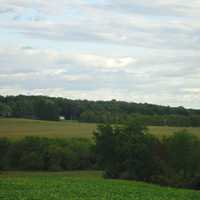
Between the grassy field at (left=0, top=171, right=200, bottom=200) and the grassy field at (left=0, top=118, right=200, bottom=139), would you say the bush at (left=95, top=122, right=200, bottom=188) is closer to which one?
the grassy field at (left=0, top=118, right=200, bottom=139)

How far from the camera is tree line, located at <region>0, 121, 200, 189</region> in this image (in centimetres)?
6725

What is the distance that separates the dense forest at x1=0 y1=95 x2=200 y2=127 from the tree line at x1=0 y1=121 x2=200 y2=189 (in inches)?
1717

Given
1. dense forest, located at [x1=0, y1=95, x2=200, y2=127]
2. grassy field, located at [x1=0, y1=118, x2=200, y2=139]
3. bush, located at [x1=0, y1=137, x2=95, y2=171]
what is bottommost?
bush, located at [x1=0, y1=137, x2=95, y2=171]

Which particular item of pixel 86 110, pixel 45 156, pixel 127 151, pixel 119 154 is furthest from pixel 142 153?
pixel 86 110

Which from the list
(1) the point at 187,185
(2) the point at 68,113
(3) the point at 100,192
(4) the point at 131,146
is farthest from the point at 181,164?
(2) the point at 68,113

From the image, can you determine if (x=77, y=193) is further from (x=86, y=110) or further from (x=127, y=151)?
(x=86, y=110)

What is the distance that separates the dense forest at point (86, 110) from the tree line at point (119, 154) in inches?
1717

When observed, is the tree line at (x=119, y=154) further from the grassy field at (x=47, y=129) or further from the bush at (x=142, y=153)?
the grassy field at (x=47, y=129)

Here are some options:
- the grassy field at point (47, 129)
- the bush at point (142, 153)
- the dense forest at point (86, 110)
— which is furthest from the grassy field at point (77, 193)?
the dense forest at point (86, 110)

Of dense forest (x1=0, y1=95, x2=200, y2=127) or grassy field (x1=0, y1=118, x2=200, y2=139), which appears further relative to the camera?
dense forest (x1=0, y1=95, x2=200, y2=127)

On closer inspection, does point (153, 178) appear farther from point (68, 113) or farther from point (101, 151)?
point (68, 113)

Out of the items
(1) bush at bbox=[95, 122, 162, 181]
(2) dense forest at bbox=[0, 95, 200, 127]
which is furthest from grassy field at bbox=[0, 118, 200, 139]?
(1) bush at bbox=[95, 122, 162, 181]

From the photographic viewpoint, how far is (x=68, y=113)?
150m

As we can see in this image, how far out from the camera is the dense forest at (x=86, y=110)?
134125 millimetres
